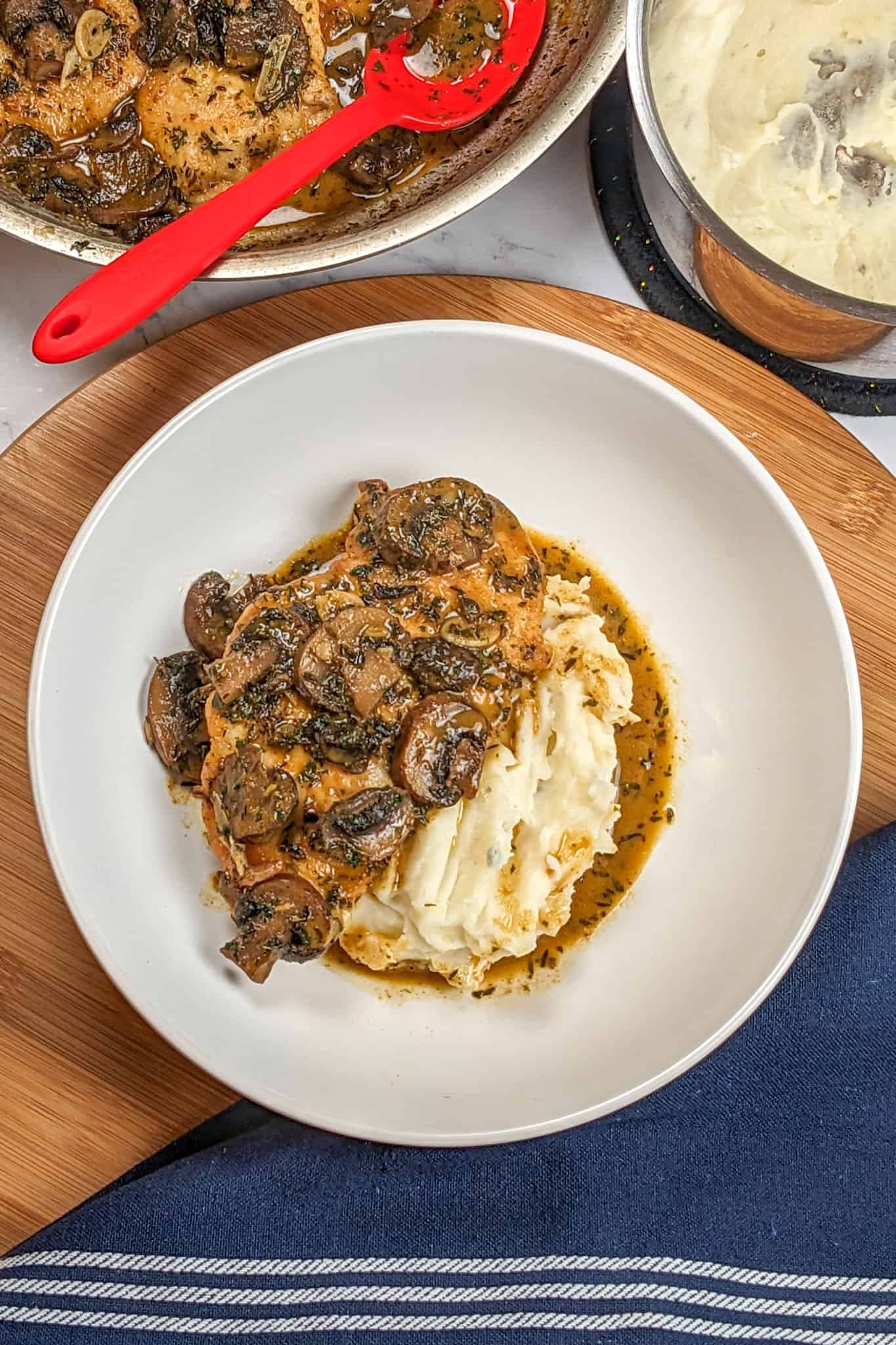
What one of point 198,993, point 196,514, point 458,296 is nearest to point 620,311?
point 458,296

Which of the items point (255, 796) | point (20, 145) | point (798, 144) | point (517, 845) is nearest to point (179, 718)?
point (255, 796)

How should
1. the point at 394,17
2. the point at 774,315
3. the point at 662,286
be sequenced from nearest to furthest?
the point at 394,17 → the point at 774,315 → the point at 662,286

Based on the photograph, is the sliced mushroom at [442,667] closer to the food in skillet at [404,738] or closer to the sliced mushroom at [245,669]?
the food in skillet at [404,738]

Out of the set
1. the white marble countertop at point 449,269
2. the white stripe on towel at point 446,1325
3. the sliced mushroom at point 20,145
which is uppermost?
the sliced mushroom at point 20,145

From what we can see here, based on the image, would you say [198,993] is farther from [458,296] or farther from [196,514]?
[458,296]

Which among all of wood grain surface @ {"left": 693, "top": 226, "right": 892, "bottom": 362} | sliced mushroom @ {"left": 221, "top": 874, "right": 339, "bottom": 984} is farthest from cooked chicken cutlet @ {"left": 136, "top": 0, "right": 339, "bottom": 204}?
sliced mushroom @ {"left": 221, "top": 874, "right": 339, "bottom": 984}

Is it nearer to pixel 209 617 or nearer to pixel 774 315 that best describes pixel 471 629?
pixel 209 617

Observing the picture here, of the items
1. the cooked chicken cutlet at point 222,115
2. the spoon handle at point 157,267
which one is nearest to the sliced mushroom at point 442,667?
the spoon handle at point 157,267
